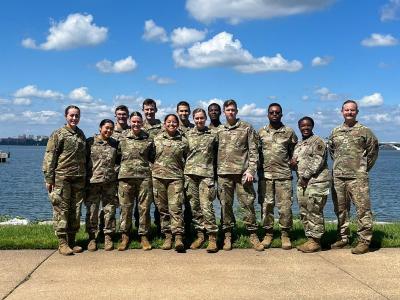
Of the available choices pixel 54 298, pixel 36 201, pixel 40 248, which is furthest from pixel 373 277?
pixel 36 201

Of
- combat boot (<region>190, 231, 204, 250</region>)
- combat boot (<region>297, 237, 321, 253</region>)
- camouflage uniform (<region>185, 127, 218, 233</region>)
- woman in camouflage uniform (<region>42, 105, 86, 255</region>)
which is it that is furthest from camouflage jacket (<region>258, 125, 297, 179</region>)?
woman in camouflage uniform (<region>42, 105, 86, 255</region>)

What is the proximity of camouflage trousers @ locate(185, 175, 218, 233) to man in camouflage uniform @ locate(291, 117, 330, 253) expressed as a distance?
1425 mm

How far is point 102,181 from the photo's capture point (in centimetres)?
777

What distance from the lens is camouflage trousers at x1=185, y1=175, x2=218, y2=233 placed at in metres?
7.82

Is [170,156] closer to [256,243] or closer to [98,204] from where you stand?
[98,204]

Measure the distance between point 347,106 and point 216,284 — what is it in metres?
3.71

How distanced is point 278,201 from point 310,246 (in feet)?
2.94

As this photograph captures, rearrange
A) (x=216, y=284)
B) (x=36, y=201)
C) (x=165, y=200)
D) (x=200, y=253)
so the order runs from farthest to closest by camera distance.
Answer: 1. (x=36, y=201)
2. (x=165, y=200)
3. (x=200, y=253)
4. (x=216, y=284)

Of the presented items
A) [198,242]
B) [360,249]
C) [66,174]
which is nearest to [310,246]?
[360,249]

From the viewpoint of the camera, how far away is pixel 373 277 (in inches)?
241

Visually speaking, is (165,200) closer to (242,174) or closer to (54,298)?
(242,174)

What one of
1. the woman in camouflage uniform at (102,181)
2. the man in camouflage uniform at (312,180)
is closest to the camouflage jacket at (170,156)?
the woman in camouflage uniform at (102,181)

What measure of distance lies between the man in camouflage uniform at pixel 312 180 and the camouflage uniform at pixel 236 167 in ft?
2.57

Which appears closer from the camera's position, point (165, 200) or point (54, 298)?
Answer: point (54, 298)
